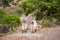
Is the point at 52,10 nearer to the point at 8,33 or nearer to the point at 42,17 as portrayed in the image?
Result: the point at 42,17

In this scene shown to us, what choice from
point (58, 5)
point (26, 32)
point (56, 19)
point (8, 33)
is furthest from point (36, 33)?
point (58, 5)

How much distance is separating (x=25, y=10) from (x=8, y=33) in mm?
4562

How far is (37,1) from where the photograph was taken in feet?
50.5

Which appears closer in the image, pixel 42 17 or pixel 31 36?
pixel 31 36

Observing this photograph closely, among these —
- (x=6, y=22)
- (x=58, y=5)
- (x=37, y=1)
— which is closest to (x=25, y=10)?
(x=37, y=1)

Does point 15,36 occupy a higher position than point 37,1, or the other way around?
point 37,1

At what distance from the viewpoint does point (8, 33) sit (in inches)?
445

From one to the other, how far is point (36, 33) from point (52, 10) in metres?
4.48

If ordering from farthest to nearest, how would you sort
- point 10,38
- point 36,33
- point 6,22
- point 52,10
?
point 52,10
point 6,22
point 36,33
point 10,38

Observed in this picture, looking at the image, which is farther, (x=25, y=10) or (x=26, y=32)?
(x=25, y=10)

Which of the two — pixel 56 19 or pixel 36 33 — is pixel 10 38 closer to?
pixel 36 33

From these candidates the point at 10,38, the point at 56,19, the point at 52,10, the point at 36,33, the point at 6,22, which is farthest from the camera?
the point at 52,10

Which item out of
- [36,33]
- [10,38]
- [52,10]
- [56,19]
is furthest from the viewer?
[52,10]

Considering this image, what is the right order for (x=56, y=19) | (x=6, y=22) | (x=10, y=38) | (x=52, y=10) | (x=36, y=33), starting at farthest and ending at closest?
(x=52, y=10)
(x=56, y=19)
(x=6, y=22)
(x=36, y=33)
(x=10, y=38)
